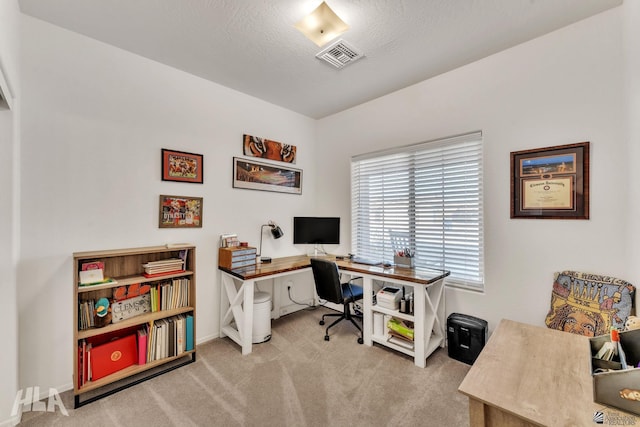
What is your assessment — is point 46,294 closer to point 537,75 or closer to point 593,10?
point 537,75

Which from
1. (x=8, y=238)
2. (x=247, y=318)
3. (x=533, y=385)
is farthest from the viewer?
(x=247, y=318)

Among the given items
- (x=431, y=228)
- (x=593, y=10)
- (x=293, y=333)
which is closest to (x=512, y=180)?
(x=431, y=228)

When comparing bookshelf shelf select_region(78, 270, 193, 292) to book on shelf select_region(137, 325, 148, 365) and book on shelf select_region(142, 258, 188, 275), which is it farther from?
book on shelf select_region(137, 325, 148, 365)

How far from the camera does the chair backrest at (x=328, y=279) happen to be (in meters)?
2.72

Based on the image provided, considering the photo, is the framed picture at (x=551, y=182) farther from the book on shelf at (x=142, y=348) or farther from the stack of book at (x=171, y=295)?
the book on shelf at (x=142, y=348)

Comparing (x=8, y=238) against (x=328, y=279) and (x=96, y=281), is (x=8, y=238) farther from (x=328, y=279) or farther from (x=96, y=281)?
(x=328, y=279)

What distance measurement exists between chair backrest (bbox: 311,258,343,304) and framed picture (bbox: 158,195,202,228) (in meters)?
1.35

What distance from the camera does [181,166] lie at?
262 cm

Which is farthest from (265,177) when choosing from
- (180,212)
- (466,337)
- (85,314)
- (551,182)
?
(551,182)

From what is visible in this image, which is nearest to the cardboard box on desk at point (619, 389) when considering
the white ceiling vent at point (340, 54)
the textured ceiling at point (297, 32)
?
the textured ceiling at point (297, 32)

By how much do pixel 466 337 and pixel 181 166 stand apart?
10.5ft

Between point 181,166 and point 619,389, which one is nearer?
point 619,389

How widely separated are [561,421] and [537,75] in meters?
2.53

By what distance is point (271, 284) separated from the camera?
3.39 m
